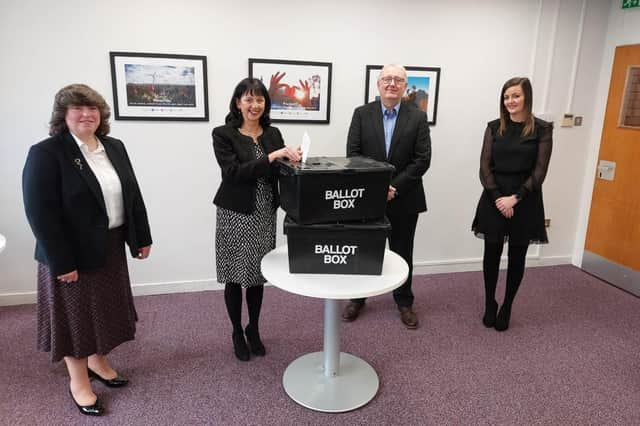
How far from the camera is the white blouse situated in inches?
73.7

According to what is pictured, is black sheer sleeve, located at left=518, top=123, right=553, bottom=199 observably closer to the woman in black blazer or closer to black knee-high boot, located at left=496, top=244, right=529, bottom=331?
black knee-high boot, located at left=496, top=244, right=529, bottom=331

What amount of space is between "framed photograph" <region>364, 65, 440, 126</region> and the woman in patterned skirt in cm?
128

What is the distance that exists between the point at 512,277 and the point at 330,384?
137 cm

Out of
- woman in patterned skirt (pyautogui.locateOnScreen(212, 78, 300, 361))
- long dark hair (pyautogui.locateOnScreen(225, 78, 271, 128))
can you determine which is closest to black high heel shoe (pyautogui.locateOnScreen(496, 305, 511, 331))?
woman in patterned skirt (pyautogui.locateOnScreen(212, 78, 300, 361))

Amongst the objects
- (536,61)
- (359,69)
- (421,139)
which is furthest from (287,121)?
(536,61)

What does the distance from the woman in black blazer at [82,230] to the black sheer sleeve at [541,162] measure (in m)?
2.07

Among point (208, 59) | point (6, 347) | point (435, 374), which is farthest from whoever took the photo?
point (208, 59)

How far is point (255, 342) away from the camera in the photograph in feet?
8.33

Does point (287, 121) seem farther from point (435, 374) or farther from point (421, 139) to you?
point (435, 374)

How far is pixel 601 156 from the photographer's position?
3.72 meters

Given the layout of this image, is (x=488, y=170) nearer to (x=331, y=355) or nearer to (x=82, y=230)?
(x=331, y=355)

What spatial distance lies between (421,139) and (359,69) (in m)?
0.92

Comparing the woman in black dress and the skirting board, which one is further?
the skirting board

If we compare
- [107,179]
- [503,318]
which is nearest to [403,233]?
[503,318]
